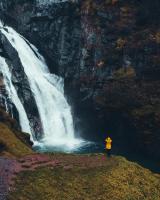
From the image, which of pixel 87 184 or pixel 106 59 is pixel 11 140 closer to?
pixel 87 184

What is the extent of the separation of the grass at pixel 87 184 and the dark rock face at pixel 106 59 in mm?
24480

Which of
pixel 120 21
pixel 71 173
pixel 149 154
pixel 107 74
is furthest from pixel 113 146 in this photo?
pixel 71 173

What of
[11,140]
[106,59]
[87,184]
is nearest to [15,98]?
[106,59]

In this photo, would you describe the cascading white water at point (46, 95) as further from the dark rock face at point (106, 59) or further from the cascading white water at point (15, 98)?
the dark rock face at point (106, 59)

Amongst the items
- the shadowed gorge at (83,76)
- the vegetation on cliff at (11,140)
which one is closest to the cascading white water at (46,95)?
the shadowed gorge at (83,76)

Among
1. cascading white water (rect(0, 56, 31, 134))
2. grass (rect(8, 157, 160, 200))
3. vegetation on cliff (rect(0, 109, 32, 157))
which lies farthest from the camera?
cascading white water (rect(0, 56, 31, 134))

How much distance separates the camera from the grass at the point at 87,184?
3291cm

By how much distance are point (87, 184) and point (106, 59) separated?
33.5 metres

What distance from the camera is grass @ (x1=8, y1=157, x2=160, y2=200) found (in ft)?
108

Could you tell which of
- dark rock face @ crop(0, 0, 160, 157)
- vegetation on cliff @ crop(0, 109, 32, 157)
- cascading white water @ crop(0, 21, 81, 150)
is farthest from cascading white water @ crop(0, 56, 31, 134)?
dark rock face @ crop(0, 0, 160, 157)

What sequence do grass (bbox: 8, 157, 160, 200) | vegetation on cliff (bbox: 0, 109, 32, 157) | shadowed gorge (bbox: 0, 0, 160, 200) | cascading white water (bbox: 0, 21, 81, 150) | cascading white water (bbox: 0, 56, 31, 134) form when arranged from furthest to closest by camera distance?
1. cascading white water (bbox: 0, 21, 81, 150)
2. shadowed gorge (bbox: 0, 0, 160, 200)
3. cascading white water (bbox: 0, 56, 31, 134)
4. vegetation on cliff (bbox: 0, 109, 32, 157)
5. grass (bbox: 8, 157, 160, 200)

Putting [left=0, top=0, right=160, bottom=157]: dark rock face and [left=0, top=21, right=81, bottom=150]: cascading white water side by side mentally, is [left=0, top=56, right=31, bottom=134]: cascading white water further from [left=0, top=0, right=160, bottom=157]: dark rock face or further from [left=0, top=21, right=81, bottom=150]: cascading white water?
[left=0, top=0, right=160, bottom=157]: dark rock face

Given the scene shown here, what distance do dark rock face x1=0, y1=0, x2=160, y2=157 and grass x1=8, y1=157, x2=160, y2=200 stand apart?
24.5m

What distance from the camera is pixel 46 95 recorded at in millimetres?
66875
